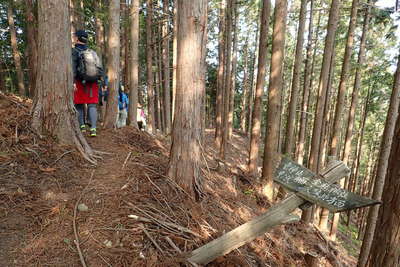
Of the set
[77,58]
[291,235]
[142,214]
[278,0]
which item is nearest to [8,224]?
[142,214]

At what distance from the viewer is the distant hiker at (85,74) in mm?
4754

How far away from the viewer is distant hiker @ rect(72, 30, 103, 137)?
187 inches

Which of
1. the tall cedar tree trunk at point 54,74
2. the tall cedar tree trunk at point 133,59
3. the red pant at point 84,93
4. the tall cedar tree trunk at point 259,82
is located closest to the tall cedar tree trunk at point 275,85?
the tall cedar tree trunk at point 259,82

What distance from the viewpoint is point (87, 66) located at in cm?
476

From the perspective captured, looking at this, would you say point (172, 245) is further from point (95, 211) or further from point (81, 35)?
point (81, 35)

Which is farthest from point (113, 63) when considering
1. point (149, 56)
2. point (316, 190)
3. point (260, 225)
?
point (316, 190)

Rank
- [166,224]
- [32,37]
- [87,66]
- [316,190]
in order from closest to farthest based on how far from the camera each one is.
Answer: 1. [316,190]
2. [166,224]
3. [87,66]
4. [32,37]

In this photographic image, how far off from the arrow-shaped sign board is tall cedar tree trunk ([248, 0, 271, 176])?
17.8ft

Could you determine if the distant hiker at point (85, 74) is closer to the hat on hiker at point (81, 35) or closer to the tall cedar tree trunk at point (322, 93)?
the hat on hiker at point (81, 35)

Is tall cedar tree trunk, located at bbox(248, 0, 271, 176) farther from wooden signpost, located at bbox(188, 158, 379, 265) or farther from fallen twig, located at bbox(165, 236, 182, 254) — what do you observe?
fallen twig, located at bbox(165, 236, 182, 254)

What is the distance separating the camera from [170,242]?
279 cm

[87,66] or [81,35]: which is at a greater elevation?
[81,35]

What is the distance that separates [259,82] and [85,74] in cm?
509

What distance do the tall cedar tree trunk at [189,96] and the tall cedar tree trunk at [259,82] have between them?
13.8 ft
